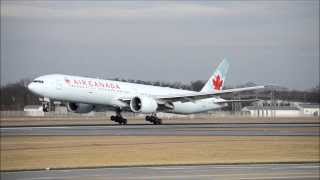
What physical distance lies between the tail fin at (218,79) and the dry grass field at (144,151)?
123 feet

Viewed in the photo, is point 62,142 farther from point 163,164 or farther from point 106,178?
point 106,178

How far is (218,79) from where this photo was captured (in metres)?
81.7

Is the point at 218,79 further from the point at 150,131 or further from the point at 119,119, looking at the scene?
the point at 150,131

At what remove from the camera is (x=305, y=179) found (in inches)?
811

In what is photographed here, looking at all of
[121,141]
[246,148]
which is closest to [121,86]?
[121,141]

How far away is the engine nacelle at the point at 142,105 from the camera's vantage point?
65.5 m

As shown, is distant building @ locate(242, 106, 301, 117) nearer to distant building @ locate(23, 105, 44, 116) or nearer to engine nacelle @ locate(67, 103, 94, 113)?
distant building @ locate(23, 105, 44, 116)

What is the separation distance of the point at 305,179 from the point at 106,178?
665 centimetres

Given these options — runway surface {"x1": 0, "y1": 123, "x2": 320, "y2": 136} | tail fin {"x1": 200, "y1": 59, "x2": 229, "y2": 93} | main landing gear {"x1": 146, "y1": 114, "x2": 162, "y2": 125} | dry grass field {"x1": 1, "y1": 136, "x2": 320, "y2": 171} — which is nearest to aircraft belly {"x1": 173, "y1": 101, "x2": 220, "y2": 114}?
tail fin {"x1": 200, "y1": 59, "x2": 229, "y2": 93}

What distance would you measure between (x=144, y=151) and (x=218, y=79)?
50.1 meters

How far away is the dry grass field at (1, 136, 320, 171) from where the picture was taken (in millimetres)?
27766

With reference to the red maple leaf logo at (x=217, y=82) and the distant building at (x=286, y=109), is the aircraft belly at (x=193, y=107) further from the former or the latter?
the distant building at (x=286, y=109)

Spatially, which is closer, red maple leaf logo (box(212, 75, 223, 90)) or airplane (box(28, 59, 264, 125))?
airplane (box(28, 59, 264, 125))

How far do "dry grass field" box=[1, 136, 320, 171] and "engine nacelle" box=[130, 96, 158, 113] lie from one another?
22659 millimetres
